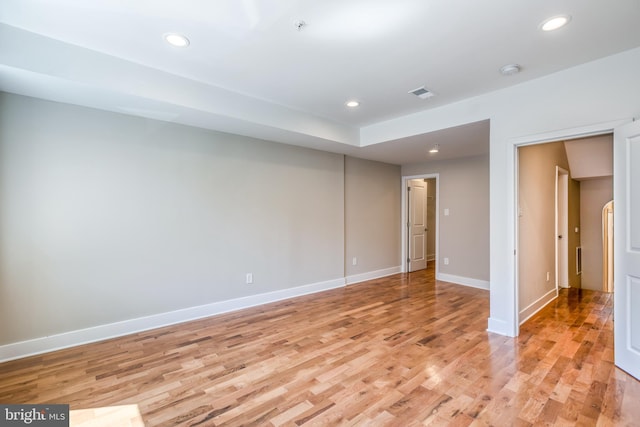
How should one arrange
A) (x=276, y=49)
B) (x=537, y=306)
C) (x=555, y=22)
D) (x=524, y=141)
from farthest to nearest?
(x=537, y=306)
(x=524, y=141)
(x=276, y=49)
(x=555, y=22)

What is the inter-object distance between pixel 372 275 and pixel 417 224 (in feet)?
5.86

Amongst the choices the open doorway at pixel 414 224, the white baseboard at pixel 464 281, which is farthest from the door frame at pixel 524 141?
the open doorway at pixel 414 224

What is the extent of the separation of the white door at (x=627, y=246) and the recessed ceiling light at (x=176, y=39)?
3600 mm

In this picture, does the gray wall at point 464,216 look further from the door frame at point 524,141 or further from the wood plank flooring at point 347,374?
the door frame at point 524,141

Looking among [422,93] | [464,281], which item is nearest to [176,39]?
[422,93]

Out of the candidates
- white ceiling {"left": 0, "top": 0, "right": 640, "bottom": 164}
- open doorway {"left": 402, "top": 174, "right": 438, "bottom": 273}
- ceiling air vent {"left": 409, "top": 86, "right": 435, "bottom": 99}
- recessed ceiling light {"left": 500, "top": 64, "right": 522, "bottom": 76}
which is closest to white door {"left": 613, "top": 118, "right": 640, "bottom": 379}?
white ceiling {"left": 0, "top": 0, "right": 640, "bottom": 164}

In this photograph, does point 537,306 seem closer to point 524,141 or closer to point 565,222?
point 565,222

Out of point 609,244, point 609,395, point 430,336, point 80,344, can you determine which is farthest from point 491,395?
point 609,244

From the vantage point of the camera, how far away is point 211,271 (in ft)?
12.6

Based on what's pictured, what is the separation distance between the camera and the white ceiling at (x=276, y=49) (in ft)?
6.52

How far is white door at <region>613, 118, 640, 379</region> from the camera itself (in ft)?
7.55

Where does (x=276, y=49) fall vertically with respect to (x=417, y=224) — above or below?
above

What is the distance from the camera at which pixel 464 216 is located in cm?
556

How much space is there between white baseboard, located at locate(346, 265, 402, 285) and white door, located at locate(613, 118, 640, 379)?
11.7 ft
